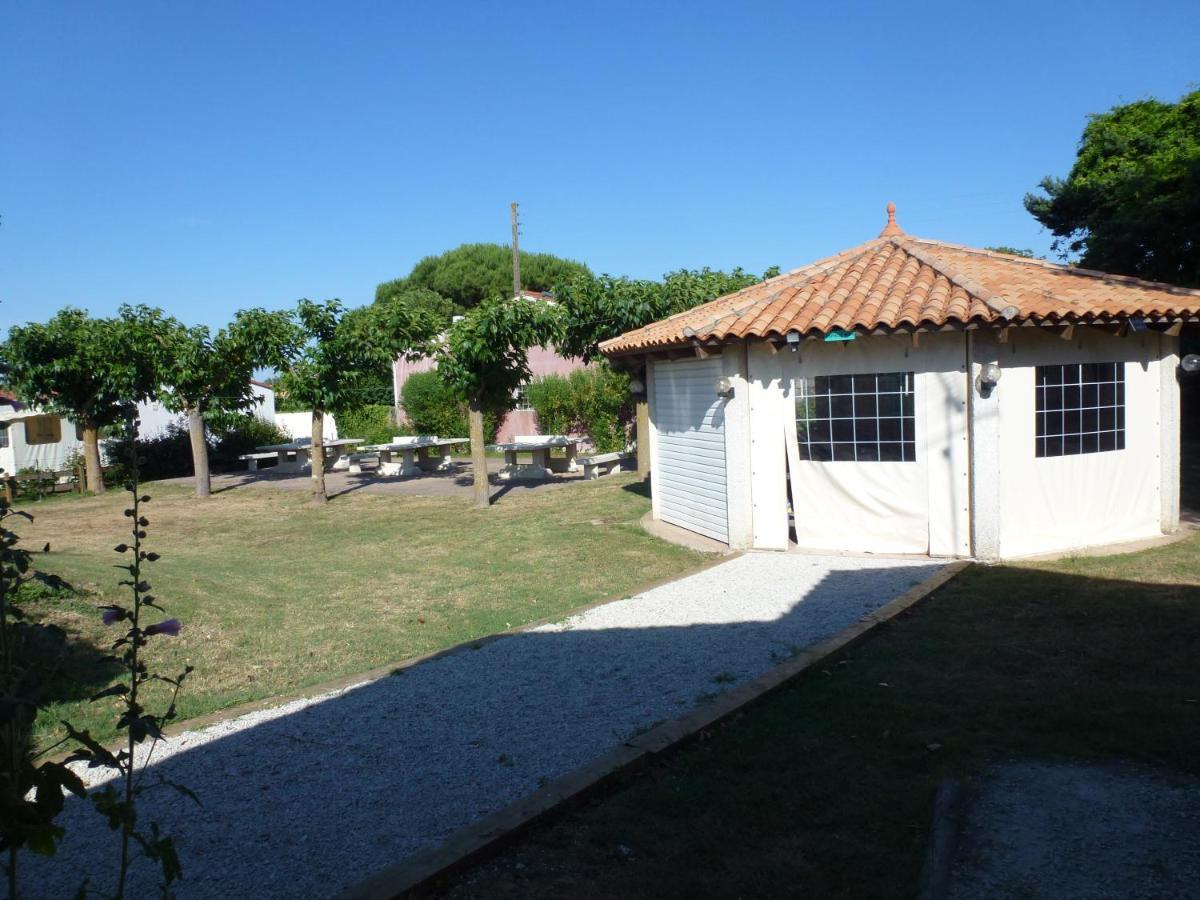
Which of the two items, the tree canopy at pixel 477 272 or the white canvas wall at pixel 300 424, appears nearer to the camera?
the white canvas wall at pixel 300 424

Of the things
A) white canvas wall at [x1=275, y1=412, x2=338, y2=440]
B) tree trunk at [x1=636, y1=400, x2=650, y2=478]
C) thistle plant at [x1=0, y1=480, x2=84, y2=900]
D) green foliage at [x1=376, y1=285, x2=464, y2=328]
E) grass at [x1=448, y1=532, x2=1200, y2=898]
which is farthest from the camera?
green foliage at [x1=376, y1=285, x2=464, y2=328]

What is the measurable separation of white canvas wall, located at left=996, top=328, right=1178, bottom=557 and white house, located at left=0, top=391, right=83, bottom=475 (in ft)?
76.9

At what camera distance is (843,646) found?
662cm

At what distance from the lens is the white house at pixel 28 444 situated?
78.8ft

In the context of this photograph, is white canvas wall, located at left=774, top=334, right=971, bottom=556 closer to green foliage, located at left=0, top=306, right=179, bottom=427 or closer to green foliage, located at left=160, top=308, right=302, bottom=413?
green foliage, located at left=160, top=308, right=302, bottom=413

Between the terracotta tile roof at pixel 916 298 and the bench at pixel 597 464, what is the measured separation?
8587mm

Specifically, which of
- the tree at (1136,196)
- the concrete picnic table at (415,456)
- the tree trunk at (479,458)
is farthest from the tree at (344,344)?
the tree at (1136,196)

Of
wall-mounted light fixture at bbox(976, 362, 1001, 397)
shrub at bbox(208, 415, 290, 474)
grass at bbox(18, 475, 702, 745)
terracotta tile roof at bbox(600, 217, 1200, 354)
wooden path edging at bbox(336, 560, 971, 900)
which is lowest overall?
grass at bbox(18, 475, 702, 745)

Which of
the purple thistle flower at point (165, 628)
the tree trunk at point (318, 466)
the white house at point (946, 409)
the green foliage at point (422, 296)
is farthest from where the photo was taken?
the green foliage at point (422, 296)

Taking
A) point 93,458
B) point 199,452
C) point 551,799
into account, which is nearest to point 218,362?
point 199,452

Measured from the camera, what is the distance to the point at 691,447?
39.3 feet

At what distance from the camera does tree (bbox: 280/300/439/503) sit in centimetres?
1738

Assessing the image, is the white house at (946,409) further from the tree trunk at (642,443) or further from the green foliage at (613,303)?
the tree trunk at (642,443)

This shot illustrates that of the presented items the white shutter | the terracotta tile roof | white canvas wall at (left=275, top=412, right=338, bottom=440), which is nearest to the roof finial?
the terracotta tile roof
